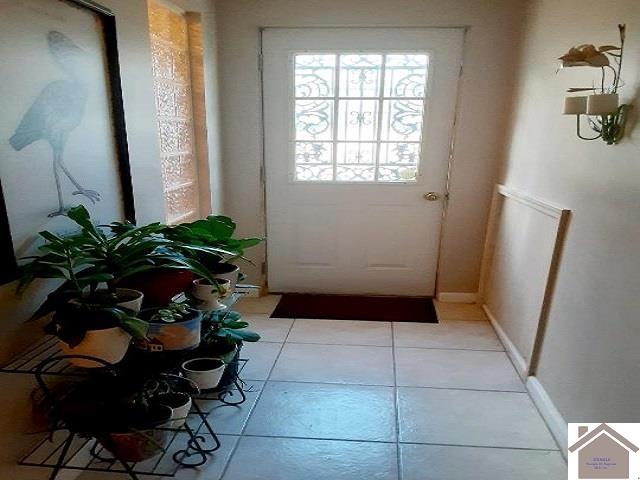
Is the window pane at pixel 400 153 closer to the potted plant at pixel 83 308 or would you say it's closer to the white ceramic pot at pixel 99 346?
the potted plant at pixel 83 308

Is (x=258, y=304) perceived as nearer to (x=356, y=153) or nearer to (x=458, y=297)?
(x=356, y=153)

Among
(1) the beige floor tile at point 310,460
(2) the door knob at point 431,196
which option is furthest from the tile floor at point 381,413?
(2) the door knob at point 431,196

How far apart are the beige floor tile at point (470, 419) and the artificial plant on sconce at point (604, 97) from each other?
3.97 ft

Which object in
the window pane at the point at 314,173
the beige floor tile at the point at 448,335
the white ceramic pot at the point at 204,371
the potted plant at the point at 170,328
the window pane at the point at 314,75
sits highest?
the window pane at the point at 314,75

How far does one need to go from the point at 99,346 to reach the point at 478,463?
4.64 feet

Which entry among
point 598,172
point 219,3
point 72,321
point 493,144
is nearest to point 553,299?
point 598,172

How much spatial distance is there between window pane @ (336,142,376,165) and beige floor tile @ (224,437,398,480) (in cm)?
189

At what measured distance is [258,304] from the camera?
3094 millimetres

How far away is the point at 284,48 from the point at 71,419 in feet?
8.08

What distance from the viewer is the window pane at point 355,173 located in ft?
9.80

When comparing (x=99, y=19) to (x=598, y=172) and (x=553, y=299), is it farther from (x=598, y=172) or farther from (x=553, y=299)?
(x=553, y=299)

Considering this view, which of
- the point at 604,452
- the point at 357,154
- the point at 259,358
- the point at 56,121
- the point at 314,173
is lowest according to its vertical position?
the point at 259,358

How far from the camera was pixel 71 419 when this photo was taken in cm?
116

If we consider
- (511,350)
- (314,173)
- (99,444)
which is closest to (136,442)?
(99,444)
